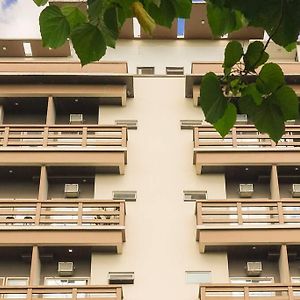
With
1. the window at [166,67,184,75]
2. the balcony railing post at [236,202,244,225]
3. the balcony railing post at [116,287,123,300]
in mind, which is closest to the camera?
the balcony railing post at [116,287,123,300]

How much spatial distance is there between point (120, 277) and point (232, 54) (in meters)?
15.3

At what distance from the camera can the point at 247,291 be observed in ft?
51.6

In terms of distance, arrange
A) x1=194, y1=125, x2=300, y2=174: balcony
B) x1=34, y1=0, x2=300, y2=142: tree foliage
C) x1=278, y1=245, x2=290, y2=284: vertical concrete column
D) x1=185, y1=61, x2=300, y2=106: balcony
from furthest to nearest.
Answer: x1=185, y1=61, x2=300, y2=106: balcony
x1=194, y1=125, x2=300, y2=174: balcony
x1=278, y1=245, x2=290, y2=284: vertical concrete column
x1=34, y1=0, x2=300, y2=142: tree foliage

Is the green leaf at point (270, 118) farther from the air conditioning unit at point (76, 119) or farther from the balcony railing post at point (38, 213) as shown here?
the air conditioning unit at point (76, 119)

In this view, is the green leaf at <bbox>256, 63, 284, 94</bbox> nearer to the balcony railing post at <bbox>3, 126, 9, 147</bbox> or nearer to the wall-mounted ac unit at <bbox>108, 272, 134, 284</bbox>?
the wall-mounted ac unit at <bbox>108, 272, 134, 284</bbox>

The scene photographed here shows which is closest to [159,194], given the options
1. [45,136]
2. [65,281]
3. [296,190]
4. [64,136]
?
[64,136]

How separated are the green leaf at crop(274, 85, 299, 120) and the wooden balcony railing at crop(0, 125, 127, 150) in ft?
54.6

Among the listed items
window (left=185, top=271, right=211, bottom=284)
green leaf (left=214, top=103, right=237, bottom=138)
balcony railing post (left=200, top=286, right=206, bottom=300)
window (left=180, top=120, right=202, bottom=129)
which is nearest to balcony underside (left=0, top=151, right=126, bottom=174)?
window (left=180, top=120, right=202, bottom=129)

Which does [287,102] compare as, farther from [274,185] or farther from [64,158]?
[64,158]

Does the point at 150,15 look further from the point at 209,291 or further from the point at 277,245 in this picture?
the point at 277,245

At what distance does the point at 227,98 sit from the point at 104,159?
16451 millimetres

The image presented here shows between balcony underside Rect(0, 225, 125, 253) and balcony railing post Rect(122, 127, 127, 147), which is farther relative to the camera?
balcony railing post Rect(122, 127, 127, 147)

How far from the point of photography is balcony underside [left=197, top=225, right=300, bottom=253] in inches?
666

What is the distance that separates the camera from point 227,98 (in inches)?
78.4
